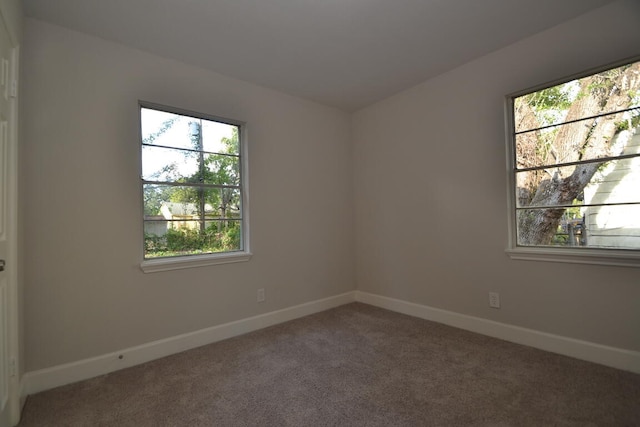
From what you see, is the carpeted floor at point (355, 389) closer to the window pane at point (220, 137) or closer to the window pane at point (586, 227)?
the window pane at point (586, 227)

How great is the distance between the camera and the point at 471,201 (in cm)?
275

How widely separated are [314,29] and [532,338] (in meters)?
2.90

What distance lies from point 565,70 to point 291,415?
297 centimetres

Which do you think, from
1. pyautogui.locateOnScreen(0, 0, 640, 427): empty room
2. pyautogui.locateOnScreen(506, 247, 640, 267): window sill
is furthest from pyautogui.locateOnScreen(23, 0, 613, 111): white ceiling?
pyautogui.locateOnScreen(506, 247, 640, 267): window sill

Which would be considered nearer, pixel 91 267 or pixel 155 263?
pixel 91 267

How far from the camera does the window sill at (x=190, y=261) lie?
2379mm

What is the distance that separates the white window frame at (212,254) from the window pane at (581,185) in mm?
2438

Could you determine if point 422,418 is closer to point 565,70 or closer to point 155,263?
point 155,263

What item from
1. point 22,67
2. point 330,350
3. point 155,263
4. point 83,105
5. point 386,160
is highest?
point 22,67

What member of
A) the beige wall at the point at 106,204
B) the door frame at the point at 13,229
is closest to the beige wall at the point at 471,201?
the beige wall at the point at 106,204

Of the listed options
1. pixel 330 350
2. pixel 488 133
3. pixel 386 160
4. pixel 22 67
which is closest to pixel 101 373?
pixel 330 350

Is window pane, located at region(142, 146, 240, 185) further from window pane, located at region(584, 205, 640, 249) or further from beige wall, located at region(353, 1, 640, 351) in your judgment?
window pane, located at region(584, 205, 640, 249)

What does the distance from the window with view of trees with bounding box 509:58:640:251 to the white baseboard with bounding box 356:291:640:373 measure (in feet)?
2.27

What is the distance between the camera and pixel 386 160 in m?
3.48
